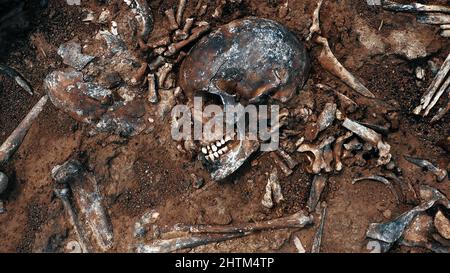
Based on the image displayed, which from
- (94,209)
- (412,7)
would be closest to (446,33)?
(412,7)

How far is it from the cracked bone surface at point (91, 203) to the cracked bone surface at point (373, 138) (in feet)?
8.14

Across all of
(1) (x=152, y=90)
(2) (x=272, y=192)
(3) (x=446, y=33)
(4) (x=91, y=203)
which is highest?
(1) (x=152, y=90)

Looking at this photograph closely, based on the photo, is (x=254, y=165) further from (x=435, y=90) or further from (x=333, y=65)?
(x=435, y=90)

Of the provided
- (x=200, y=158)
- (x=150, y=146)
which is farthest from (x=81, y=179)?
(x=200, y=158)

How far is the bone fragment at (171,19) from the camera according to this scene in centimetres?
423

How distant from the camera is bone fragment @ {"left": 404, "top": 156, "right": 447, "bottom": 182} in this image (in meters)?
3.95

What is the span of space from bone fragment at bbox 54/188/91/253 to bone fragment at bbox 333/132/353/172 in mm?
2516

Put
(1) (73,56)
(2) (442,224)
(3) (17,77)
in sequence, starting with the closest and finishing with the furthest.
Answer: (2) (442,224)
(1) (73,56)
(3) (17,77)

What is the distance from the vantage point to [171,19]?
4270 millimetres

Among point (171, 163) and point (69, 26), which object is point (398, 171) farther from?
point (69, 26)

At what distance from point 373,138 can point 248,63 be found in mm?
1343

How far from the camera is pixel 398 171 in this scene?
13.2 feet

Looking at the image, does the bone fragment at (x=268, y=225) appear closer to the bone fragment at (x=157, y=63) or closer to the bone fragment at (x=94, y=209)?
the bone fragment at (x=94, y=209)

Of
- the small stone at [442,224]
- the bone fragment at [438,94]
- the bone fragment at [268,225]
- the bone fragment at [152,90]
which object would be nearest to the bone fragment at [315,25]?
the bone fragment at [438,94]
